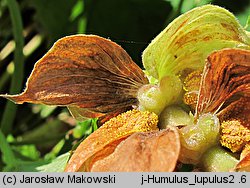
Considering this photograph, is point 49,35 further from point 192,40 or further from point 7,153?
point 192,40

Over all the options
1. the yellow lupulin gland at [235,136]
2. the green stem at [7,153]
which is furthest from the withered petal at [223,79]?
the green stem at [7,153]

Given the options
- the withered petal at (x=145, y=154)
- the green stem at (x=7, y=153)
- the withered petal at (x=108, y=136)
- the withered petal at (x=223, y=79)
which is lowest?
the green stem at (x=7, y=153)

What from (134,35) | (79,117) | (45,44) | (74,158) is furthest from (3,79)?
(74,158)

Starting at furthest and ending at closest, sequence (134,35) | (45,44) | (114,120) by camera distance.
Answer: (45,44), (134,35), (114,120)

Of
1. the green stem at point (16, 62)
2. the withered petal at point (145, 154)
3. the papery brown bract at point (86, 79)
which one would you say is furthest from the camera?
the green stem at point (16, 62)

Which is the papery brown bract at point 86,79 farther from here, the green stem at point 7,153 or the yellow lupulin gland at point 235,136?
the green stem at point 7,153

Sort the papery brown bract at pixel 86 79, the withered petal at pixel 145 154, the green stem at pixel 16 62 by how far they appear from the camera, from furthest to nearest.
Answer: the green stem at pixel 16 62
the papery brown bract at pixel 86 79
the withered petal at pixel 145 154

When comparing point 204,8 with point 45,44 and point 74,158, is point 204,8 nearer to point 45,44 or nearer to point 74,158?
point 74,158
